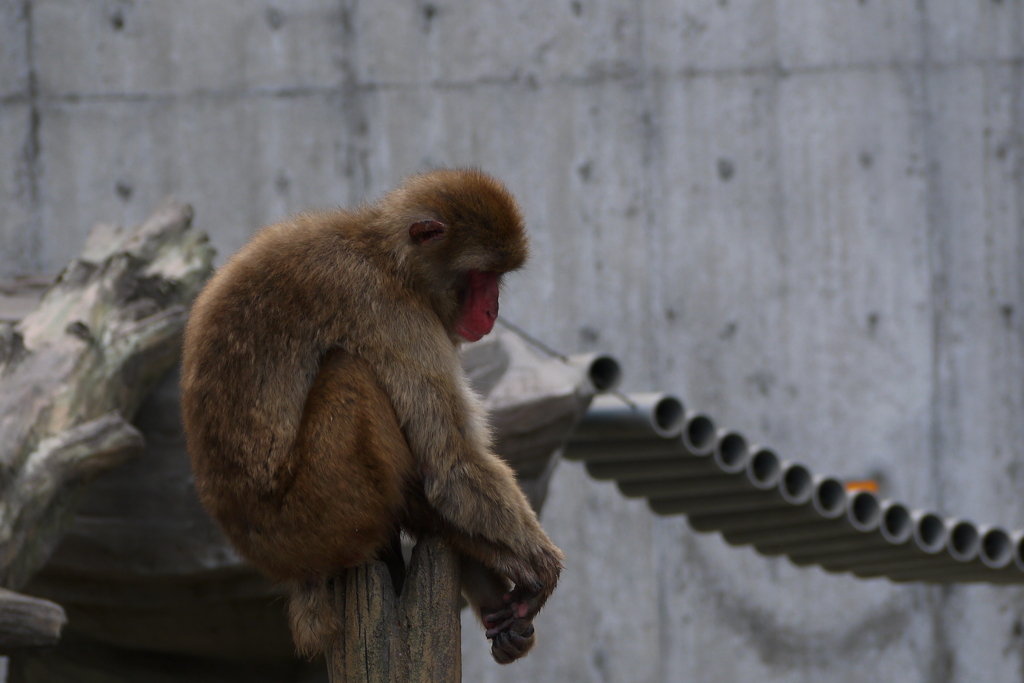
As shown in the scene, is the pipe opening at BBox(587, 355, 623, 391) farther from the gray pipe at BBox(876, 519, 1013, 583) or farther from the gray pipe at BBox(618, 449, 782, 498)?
the gray pipe at BBox(876, 519, 1013, 583)

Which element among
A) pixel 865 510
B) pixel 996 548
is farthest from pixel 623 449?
pixel 996 548

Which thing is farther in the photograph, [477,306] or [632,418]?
[632,418]

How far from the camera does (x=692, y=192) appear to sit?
6016 millimetres

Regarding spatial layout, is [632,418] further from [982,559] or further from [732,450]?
[982,559]

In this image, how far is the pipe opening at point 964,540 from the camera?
14.4 feet

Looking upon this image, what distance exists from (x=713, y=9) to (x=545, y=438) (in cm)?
304

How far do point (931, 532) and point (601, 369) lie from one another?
140cm

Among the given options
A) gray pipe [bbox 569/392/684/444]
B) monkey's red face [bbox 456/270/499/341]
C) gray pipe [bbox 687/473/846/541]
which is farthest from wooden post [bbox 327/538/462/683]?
gray pipe [bbox 687/473/846/541]

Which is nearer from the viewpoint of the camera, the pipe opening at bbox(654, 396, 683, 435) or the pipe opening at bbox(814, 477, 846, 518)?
the pipe opening at bbox(654, 396, 683, 435)

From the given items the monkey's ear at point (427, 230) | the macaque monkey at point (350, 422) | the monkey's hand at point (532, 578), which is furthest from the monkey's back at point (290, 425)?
the monkey's hand at point (532, 578)

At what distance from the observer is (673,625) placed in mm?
5945

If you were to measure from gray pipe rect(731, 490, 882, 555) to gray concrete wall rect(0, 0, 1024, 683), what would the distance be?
1506 mm

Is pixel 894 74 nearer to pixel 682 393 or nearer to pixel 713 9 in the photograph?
pixel 713 9

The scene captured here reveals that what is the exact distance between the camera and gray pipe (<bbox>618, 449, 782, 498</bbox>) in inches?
161
